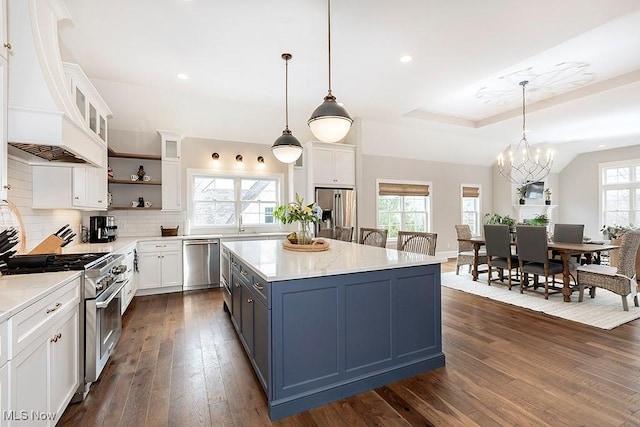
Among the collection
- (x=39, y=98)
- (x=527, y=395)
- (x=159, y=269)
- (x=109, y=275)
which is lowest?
(x=527, y=395)

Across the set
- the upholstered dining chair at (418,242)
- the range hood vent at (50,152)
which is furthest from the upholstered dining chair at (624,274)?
the range hood vent at (50,152)

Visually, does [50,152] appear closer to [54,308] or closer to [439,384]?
[54,308]

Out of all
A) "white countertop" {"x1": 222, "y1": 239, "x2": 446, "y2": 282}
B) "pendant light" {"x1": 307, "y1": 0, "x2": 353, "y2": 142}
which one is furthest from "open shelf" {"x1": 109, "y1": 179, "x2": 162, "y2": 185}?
"pendant light" {"x1": 307, "y1": 0, "x2": 353, "y2": 142}

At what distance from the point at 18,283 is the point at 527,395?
3.36 m

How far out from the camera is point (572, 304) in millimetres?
4066

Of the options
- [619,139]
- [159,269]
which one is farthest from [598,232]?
[159,269]

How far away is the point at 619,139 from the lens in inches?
305

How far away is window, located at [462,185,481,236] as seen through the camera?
8.60 metres

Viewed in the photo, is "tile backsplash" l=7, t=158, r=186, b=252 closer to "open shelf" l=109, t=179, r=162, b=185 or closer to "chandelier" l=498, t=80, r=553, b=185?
"open shelf" l=109, t=179, r=162, b=185

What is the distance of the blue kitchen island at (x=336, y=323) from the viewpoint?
194 cm

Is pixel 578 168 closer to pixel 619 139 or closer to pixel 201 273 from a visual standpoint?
pixel 619 139

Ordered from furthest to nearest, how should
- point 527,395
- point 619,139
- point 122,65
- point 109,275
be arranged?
point 619,139, point 122,65, point 109,275, point 527,395

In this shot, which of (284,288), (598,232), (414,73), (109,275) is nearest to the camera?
(284,288)

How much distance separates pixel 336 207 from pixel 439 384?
401 centimetres
